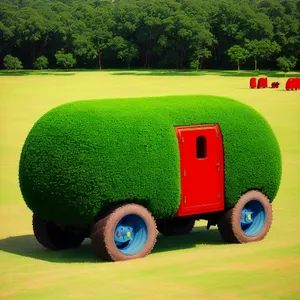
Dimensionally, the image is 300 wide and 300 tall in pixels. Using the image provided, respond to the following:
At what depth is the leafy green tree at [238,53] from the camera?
3917 inches

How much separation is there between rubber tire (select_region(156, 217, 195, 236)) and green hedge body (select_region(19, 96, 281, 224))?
162 centimetres

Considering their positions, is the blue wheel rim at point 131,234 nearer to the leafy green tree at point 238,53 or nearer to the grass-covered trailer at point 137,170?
the grass-covered trailer at point 137,170

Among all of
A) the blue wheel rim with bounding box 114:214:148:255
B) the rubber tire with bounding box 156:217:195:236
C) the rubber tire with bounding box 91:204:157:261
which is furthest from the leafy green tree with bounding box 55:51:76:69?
the rubber tire with bounding box 91:204:157:261

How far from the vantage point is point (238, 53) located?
327ft

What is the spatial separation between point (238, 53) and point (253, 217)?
86.3 meters

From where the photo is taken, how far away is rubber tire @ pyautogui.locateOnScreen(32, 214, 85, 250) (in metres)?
13.9

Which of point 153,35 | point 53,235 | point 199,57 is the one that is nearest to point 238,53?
point 199,57

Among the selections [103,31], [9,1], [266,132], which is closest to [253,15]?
[103,31]

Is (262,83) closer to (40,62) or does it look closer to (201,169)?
(40,62)

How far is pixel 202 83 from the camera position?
7406cm

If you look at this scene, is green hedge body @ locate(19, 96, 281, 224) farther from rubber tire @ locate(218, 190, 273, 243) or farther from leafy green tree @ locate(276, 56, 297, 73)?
leafy green tree @ locate(276, 56, 297, 73)

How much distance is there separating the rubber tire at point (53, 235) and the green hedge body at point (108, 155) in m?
0.66

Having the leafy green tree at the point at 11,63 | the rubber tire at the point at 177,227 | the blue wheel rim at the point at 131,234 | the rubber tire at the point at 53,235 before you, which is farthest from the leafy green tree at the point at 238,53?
the blue wheel rim at the point at 131,234

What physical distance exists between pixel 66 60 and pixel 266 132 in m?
92.3
